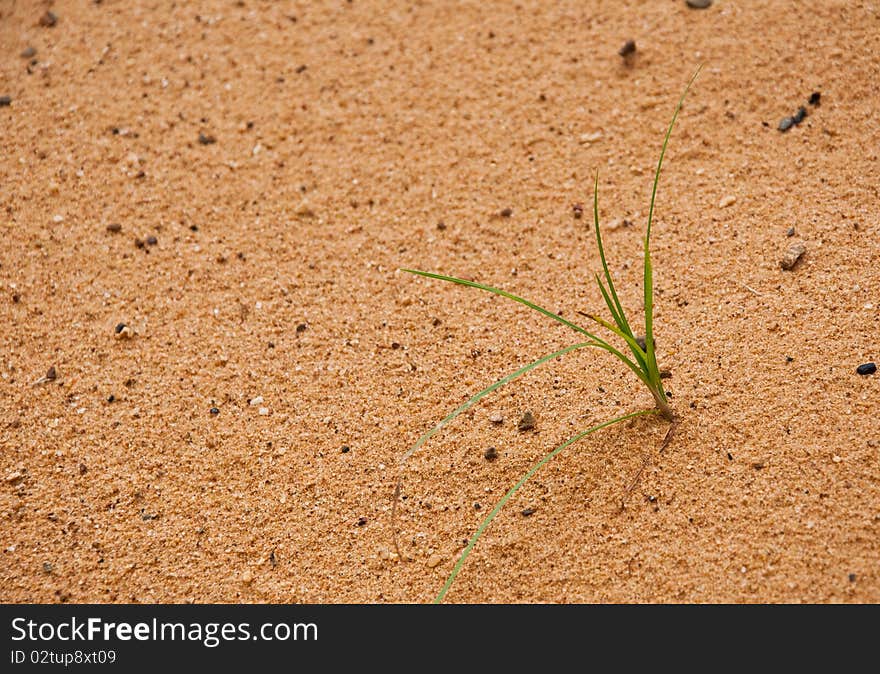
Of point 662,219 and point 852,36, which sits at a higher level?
point 852,36

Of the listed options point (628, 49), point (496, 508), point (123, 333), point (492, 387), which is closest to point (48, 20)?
point (123, 333)

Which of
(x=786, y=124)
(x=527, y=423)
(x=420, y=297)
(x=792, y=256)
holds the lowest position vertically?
(x=527, y=423)

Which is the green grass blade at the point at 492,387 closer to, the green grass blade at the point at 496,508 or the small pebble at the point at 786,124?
the green grass blade at the point at 496,508

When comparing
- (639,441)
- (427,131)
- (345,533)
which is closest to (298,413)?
(345,533)

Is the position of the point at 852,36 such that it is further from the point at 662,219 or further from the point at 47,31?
the point at 47,31

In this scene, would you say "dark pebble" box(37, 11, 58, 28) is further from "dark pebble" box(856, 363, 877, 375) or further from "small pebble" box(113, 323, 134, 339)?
"dark pebble" box(856, 363, 877, 375)

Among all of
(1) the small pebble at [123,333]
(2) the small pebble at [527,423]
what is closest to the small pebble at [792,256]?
(2) the small pebble at [527,423]

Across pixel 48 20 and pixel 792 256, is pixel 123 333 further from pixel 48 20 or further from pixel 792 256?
pixel 792 256
